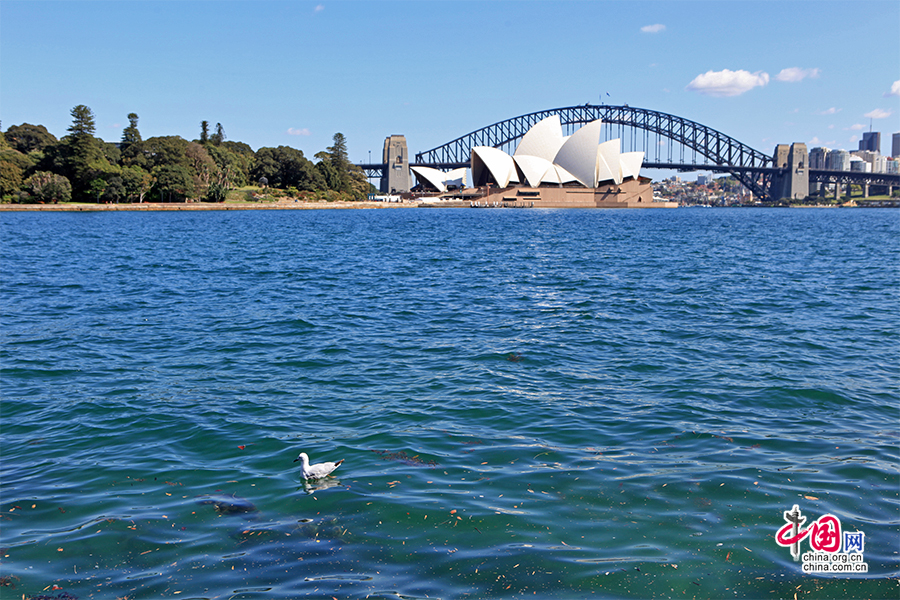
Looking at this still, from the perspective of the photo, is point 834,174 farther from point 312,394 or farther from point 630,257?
point 312,394

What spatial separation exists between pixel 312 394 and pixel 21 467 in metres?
3.64

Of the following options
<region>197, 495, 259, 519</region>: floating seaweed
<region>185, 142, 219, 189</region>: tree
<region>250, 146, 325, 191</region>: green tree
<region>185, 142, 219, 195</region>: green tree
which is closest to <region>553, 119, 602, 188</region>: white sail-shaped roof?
<region>250, 146, 325, 191</region>: green tree

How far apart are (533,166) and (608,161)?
18.0 meters

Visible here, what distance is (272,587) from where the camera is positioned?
4.65 m

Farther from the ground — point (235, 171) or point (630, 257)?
point (235, 171)

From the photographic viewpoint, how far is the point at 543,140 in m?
135

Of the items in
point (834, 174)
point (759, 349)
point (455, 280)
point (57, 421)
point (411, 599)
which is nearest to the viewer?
point (411, 599)

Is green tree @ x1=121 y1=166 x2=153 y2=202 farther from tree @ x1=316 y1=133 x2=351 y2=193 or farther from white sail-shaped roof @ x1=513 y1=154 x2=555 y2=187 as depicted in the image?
white sail-shaped roof @ x1=513 y1=154 x2=555 y2=187

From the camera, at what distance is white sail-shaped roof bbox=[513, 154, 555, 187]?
445 feet

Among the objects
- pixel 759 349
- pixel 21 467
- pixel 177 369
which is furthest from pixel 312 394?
pixel 759 349

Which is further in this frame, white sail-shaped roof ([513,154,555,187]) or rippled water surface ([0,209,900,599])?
white sail-shaped roof ([513,154,555,187])

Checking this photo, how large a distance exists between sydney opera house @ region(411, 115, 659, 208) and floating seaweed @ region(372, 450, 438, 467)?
130m

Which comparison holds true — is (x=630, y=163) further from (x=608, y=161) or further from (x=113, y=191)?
(x=113, y=191)

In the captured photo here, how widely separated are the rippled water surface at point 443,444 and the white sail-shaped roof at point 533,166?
123 m
